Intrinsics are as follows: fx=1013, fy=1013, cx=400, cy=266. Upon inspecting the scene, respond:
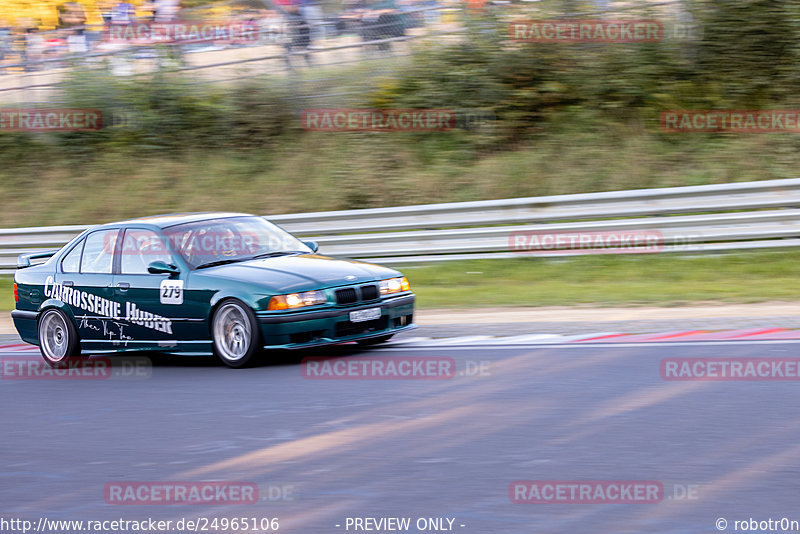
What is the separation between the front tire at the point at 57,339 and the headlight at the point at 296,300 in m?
2.54

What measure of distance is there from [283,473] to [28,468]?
162 cm

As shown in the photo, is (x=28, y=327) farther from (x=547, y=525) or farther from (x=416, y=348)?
(x=547, y=525)

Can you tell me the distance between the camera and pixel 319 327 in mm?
8641

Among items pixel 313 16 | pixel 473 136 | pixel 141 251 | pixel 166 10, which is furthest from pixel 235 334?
pixel 166 10

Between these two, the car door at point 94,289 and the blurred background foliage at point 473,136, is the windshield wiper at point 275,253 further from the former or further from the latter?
the blurred background foliage at point 473,136

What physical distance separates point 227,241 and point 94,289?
1385 mm

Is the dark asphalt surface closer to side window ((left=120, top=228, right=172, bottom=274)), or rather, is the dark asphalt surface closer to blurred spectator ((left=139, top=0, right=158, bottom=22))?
side window ((left=120, top=228, right=172, bottom=274))

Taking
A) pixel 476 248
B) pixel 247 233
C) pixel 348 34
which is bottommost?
pixel 476 248

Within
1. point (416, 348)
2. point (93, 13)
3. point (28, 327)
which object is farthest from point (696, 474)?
point (93, 13)

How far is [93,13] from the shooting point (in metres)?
27.4

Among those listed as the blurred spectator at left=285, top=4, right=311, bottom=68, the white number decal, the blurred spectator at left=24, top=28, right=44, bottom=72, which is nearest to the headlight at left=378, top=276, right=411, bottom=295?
the white number decal

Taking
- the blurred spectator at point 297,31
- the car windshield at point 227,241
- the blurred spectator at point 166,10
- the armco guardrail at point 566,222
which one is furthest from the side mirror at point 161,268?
the blurred spectator at point 166,10

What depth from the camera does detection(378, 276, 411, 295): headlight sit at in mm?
9172

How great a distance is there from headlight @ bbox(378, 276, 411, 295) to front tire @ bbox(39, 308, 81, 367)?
3.12 metres
